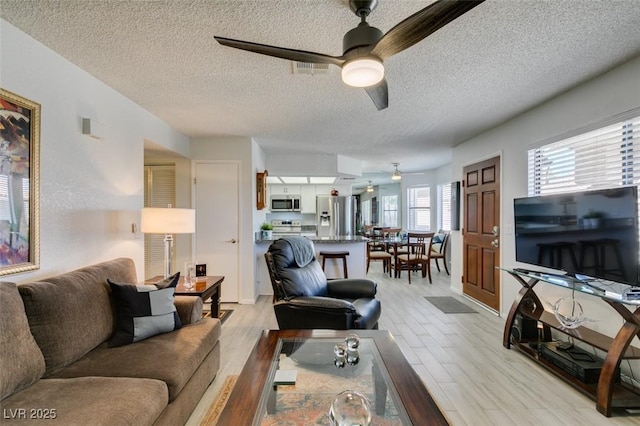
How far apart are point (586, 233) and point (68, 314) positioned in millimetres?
3467

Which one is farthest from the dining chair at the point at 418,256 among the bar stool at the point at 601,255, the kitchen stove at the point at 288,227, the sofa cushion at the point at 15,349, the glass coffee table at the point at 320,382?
the sofa cushion at the point at 15,349

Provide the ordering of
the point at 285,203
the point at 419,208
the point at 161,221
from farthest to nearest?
the point at 419,208 < the point at 285,203 < the point at 161,221

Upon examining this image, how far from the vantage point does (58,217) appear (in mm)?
2053

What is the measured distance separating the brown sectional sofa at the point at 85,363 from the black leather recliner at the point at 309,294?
25.9 inches

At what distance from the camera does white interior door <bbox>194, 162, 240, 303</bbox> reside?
4289 millimetres

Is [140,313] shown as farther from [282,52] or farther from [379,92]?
[379,92]

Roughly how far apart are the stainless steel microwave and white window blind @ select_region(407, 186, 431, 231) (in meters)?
3.03

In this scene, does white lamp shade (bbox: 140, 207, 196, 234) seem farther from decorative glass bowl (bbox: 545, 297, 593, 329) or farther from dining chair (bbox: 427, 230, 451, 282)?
dining chair (bbox: 427, 230, 451, 282)

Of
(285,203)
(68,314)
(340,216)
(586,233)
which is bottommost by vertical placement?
(68,314)

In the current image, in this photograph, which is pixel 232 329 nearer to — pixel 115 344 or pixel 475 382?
pixel 115 344

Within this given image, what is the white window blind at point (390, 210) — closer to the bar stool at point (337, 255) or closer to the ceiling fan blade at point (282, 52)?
the bar stool at point (337, 255)

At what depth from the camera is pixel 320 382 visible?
1.52 m

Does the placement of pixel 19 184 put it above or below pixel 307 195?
below

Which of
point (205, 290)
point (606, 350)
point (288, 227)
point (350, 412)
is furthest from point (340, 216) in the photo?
point (350, 412)
